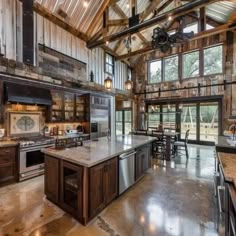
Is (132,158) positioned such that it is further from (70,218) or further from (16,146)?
(16,146)

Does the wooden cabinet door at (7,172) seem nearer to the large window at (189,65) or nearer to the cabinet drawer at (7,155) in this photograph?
the cabinet drawer at (7,155)

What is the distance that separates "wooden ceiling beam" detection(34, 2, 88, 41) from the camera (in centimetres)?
444

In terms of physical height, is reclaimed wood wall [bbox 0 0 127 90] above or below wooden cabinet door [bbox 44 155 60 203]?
above

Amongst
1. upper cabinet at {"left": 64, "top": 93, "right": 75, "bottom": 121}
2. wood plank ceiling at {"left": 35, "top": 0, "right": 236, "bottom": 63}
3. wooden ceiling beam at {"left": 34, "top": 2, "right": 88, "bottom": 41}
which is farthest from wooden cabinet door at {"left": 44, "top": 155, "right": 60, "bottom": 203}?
wood plank ceiling at {"left": 35, "top": 0, "right": 236, "bottom": 63}

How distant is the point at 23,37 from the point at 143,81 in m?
6.78

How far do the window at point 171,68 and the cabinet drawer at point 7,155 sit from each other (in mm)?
7984

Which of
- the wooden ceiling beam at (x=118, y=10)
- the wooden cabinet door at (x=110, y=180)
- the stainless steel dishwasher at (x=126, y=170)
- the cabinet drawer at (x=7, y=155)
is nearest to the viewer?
the wooden cabinet door at (x=110, y=180)

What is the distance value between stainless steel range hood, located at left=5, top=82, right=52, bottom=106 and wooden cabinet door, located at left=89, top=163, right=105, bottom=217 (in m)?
2.85

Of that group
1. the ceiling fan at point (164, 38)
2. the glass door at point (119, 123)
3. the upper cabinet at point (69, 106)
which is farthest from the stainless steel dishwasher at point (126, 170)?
the glass door at point (119, 123)

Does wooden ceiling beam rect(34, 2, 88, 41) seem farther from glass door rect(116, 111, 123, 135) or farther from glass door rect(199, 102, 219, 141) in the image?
glass door rect(199, 102, 219, 141)

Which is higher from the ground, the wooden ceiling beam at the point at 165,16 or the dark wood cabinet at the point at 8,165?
the wooden ceiling beam at the point at 165,16

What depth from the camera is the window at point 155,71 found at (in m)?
9.19

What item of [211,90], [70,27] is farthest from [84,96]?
[211,90]

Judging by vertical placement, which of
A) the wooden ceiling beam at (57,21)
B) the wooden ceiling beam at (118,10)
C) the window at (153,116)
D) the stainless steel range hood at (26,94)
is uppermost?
the wooden ceiling beam at (118,10)
